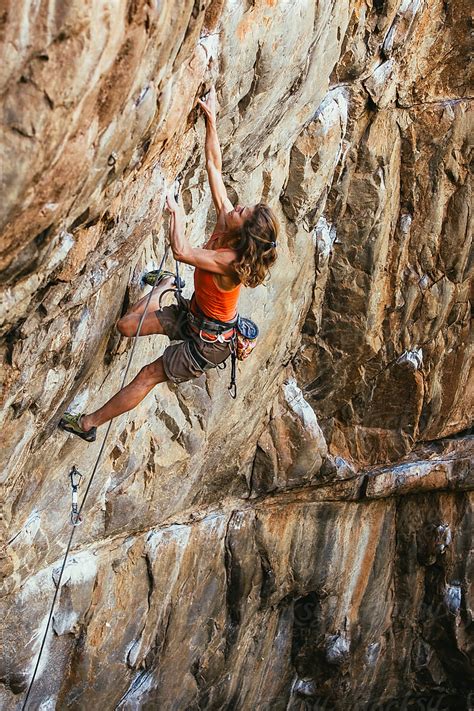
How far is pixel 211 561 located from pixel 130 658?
57.8 inches

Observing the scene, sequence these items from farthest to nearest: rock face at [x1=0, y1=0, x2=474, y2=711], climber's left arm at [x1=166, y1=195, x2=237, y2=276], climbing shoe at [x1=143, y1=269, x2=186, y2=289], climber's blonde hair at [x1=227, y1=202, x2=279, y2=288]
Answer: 1. climbing shoe at [x1=143, y1=269, x2=186, y2=289]
2. climber's blonde hair at [x1=227, y1=202, x2=279, y2=288]
3. climber's left arm at [x1=166, y1=195, x2=237, y2=276]
4. rock face at [x1=0, y1=0, x2=474, y2=711]

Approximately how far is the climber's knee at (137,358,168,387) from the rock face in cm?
43

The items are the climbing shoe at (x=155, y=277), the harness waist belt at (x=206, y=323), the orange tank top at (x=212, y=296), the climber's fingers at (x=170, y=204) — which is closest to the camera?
the climber's fingers at (x=170, y=204)

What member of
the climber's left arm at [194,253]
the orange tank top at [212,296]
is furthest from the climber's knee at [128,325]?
the climber's left arm at [194,253]

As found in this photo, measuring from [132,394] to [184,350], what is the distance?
522 mm

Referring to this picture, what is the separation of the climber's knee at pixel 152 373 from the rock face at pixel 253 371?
1.41ft

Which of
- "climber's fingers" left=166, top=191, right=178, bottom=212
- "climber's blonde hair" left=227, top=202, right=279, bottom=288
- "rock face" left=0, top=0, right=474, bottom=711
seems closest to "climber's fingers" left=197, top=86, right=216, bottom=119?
"rock face" left=0, top=0, right=474, bottom=711

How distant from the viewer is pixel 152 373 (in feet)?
22.2

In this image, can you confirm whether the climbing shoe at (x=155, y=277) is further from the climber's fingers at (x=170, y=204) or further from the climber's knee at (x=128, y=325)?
the climber's fingers at (x=170, y=204)

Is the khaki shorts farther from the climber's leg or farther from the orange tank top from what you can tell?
the orange tank top

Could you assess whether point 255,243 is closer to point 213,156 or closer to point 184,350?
point 213,156

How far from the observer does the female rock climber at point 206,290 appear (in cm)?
587

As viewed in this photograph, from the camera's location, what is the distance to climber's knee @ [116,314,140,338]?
6680mm

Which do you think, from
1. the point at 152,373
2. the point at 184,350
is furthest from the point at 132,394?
the point at 184,350
